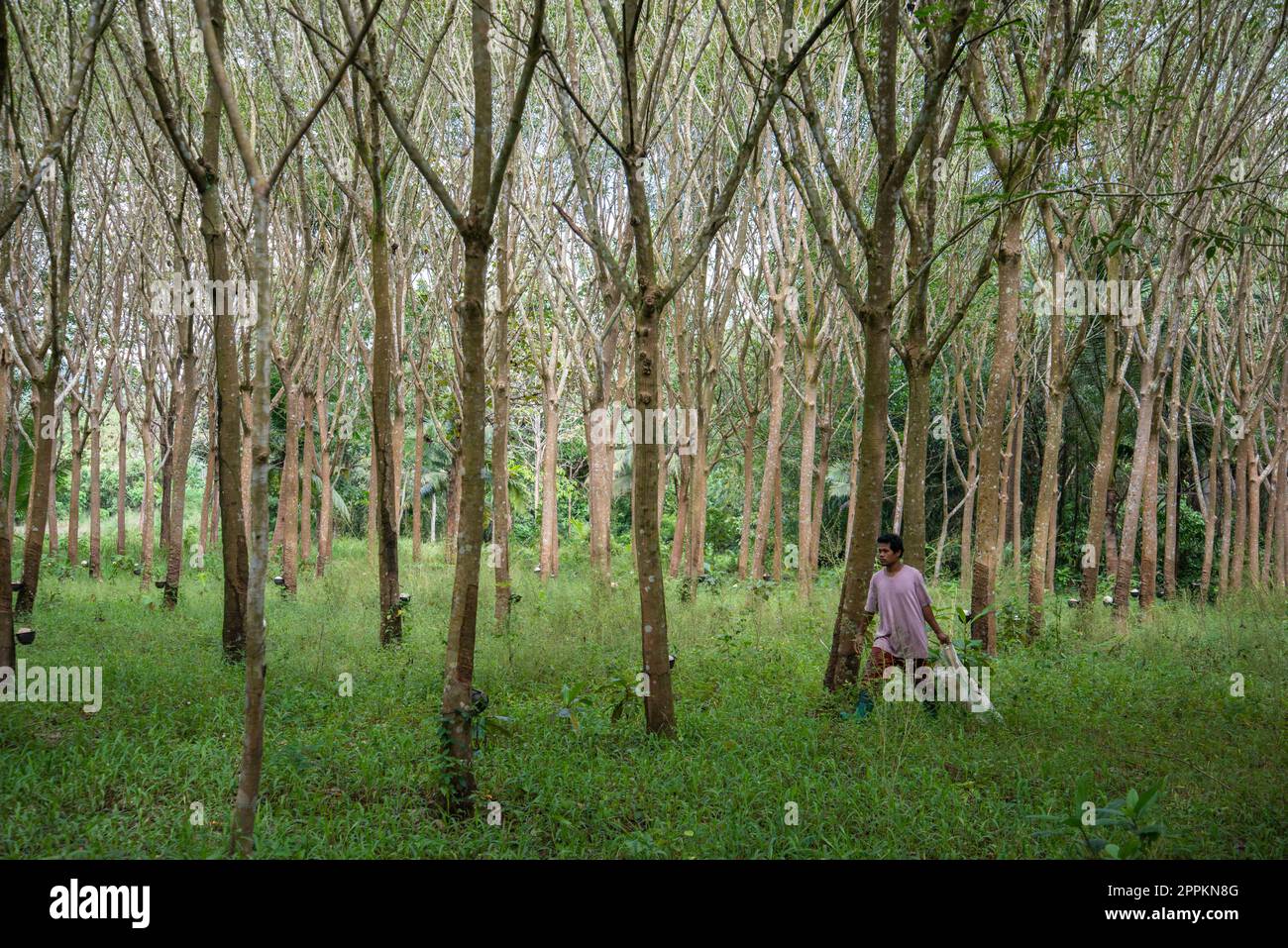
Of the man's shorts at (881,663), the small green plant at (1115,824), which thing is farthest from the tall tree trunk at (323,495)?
the small green plant at (1115,824)

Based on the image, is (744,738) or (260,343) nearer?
(260,343)

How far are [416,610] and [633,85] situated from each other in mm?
6720

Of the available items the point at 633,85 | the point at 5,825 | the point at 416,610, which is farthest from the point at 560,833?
the point at 416,610

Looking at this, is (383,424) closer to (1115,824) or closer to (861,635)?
(861,635)

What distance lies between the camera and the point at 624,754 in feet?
14.9

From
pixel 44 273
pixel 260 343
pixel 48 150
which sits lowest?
→ pixel 260 343

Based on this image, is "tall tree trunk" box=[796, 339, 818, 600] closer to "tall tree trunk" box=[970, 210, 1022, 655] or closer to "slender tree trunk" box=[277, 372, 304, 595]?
"tall tree trunk" box=[970, 210, 1022, 655]

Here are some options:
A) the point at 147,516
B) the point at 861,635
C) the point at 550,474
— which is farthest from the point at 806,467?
the point at 147,516

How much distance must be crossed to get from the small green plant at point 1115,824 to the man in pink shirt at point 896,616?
5.80 feet

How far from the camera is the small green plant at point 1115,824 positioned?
3.05 metres

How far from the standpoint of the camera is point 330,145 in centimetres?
922

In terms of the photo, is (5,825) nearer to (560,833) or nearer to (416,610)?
(560,833)

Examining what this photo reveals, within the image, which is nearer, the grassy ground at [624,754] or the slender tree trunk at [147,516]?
the grassy ground at [624,754]

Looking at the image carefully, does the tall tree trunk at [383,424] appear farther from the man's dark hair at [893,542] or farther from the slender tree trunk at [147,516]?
the slender tree trunk at [147,516]
